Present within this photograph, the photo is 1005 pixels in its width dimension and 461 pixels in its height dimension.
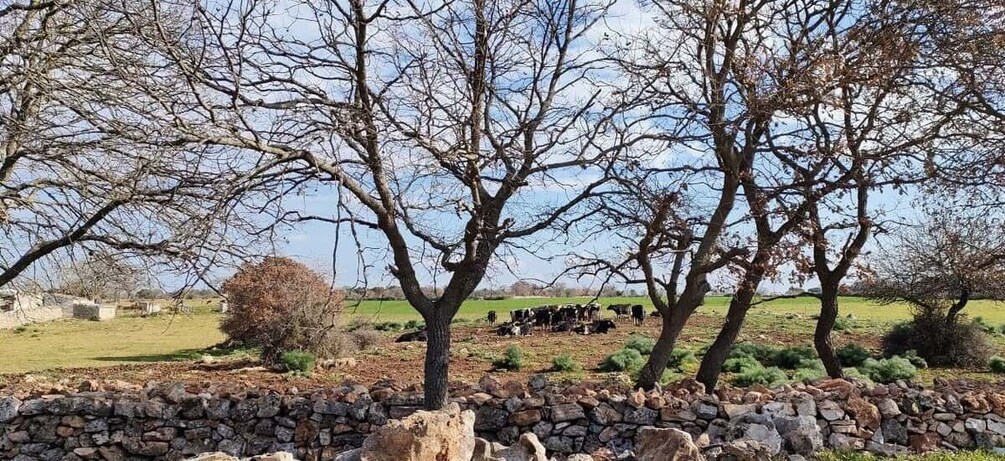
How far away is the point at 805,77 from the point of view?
24.5 ft

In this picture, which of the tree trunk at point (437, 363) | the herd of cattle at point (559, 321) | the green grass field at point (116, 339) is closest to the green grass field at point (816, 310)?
the herd of cattle at point (559, 321)

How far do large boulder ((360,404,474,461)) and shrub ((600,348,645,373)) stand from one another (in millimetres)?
11920

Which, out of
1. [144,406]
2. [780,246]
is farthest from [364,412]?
[780,246]

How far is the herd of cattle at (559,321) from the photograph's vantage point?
2802cm

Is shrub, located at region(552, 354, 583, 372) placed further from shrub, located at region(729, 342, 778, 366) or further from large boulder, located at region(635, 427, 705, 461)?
large boulder, located at region(635, 427, 705, 461)

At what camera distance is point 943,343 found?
19.2m

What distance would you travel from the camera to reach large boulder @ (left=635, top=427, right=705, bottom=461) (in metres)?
4.64

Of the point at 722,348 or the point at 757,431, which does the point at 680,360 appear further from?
the point at 757,431

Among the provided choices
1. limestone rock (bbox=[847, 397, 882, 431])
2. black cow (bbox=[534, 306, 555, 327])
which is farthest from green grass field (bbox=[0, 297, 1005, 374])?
limestone rock (bbox=[847, 397, 882, 431])

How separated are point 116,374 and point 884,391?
14293mm

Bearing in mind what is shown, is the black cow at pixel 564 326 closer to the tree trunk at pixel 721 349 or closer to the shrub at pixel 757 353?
the shrub at pixel 757 353

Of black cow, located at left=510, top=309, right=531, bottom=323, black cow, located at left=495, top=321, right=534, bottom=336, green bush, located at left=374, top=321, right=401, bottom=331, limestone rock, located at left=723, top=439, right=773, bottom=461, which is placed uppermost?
black cow, located at left=510, top=309, right=531, bottom=323

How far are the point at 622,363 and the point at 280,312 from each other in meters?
9.53

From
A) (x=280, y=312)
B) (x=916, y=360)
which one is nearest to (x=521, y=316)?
(x=280, y=312)
